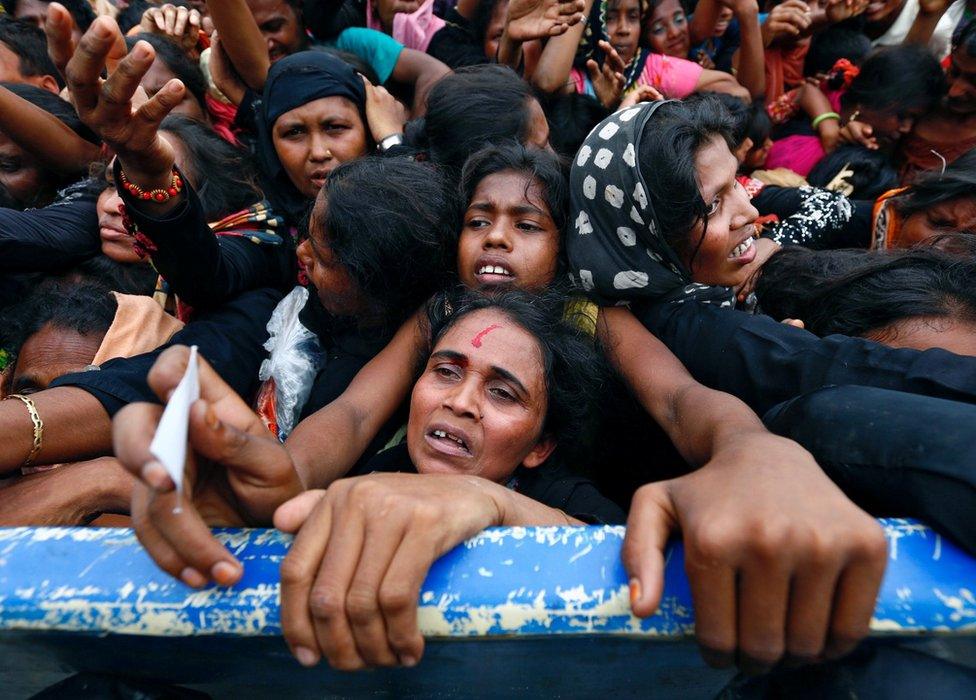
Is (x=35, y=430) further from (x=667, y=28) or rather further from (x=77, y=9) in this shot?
(x=667, y=28)

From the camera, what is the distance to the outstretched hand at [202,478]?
0.80m

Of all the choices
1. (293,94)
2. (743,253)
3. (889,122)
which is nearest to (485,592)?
(743,253)

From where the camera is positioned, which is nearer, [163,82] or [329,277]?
[329,277]

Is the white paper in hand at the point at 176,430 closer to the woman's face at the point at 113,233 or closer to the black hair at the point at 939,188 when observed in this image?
the woman's face at the point at 113,233

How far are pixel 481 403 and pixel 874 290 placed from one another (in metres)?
1.07

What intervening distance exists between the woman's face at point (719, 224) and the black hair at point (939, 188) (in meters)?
0.88

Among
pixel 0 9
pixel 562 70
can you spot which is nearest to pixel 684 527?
pixel 562 70

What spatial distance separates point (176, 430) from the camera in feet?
2.58

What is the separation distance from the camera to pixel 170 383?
2.90 feet

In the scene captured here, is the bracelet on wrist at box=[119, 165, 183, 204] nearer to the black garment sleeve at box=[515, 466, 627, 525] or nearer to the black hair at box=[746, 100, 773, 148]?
the black garment sleeve at box=[515, 466, 627, 525]

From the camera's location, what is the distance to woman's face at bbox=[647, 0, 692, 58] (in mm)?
3928

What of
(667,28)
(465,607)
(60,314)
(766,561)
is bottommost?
(60,314)

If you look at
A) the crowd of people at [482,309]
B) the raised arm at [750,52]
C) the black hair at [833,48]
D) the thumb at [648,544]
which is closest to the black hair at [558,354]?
the crowd of people at [482,309]

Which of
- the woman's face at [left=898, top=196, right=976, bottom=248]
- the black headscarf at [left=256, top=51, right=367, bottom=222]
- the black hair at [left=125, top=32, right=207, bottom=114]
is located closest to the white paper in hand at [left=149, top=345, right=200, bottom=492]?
the black headscarf at [left=256, top=51, right=367, bottom=222]
